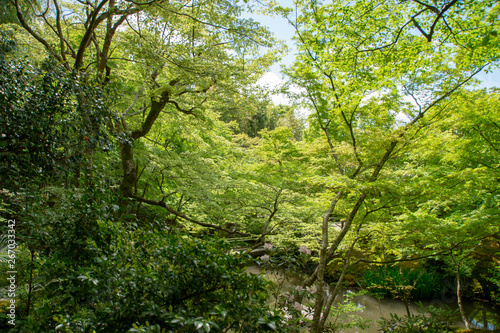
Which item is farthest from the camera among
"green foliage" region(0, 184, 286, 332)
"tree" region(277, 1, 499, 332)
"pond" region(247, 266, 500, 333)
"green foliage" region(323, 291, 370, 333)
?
"pond" region(247, 266, 500, 333)

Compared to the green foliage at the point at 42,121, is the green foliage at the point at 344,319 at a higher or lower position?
lower

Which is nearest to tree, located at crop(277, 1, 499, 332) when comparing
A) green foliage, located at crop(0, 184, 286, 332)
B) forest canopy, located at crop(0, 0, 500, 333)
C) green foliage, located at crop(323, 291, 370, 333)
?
forest canopy, located at crop(0, 0, 500, 333)

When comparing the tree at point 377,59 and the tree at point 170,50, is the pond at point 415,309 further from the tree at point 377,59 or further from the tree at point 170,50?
the tree at point 170,50

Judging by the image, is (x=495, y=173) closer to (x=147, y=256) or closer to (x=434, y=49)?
(x=434, y=49)

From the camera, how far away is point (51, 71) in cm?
215

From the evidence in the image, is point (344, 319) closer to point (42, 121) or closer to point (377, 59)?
point (377, 59)

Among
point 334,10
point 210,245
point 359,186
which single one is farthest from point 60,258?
point 334,10

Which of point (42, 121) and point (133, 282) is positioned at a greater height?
point (42, 121)

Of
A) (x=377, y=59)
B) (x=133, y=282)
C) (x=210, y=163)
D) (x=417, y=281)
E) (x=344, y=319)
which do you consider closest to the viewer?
(x=133, y=282)

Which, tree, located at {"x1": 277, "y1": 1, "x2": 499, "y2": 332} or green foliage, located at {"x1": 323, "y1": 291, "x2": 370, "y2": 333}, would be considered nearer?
tree, located at {"x1": 277, "y1": 1, "x2": 499, "y2": 332}

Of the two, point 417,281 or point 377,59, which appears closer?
point 377,59

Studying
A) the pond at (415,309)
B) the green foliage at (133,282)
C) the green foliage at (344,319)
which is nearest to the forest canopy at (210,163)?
the green foliage at (133,282)

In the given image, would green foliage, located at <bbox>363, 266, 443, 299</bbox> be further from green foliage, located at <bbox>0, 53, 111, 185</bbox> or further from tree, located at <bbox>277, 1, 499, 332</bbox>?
green foliage, located at <bbox>0, 53, 111, 185</bbox>

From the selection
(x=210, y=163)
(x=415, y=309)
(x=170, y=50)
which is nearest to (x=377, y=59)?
(x=170, y=50)
